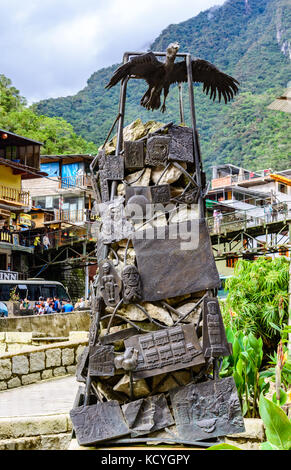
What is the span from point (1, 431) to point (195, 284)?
2.47 m

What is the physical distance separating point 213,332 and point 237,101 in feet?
133

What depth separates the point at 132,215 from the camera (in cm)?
433

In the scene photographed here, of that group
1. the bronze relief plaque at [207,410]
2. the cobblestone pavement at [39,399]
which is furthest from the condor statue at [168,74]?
the cobblestone pavement at [39,399]

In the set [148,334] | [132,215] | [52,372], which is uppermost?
[132,215]

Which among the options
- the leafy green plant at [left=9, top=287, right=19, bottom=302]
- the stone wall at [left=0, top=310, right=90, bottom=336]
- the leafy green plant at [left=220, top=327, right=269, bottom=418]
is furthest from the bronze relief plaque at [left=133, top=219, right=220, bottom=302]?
the leafy green plant at [left=9, top=287, right=19, bottom=302]

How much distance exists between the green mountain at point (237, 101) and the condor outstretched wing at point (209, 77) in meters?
26.1

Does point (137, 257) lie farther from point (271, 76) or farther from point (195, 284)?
point (271, 76)

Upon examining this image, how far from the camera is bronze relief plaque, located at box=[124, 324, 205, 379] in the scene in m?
3.90

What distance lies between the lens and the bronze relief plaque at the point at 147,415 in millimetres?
3836

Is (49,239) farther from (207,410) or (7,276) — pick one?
(207,410)

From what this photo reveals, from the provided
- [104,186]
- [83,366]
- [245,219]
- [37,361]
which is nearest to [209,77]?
[104,186]

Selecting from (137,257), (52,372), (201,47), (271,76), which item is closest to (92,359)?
(137,257)

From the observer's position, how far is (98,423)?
381 centimetres
